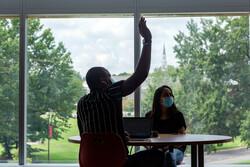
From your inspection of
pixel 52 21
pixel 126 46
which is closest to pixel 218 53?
pixel 126 46

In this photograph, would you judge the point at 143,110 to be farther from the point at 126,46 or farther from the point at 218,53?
the point at 218,53

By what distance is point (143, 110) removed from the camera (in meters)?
5.02

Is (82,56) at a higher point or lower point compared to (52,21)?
lower

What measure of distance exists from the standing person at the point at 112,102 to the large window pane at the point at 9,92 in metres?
2.79

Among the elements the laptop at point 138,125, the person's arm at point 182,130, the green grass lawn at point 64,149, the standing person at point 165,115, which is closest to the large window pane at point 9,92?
the green grass lawn at point 64,149

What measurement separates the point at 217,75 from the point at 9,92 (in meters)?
2.52

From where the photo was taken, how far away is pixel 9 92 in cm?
512

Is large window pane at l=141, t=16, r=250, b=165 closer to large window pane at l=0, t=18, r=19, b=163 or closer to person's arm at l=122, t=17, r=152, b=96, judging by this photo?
large window pane at l=0, t=18, r=19, b=163

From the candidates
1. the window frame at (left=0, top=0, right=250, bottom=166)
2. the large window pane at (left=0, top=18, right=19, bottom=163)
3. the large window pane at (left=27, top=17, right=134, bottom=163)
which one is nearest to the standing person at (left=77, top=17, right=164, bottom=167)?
the window frame at (left=0, top=0, right=250, bottom=166)

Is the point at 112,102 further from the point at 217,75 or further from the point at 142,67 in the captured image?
the point at 217,75

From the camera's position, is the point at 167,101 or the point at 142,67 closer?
the point at 142,67

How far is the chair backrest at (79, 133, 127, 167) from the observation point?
240cm

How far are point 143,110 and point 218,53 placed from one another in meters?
1.12

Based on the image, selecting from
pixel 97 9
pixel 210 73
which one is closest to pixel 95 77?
pixel 97 9
